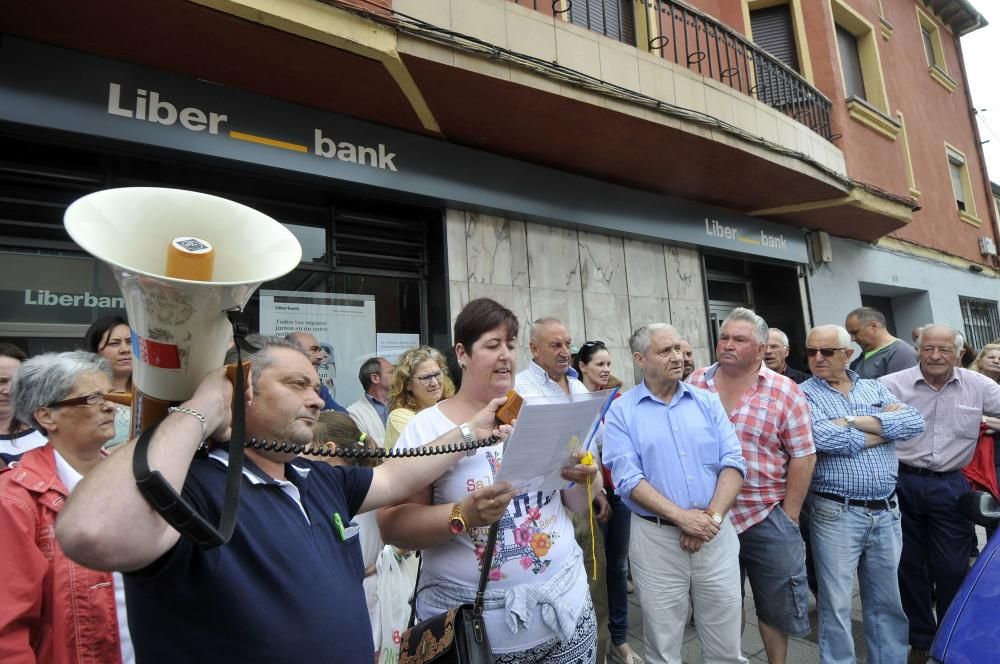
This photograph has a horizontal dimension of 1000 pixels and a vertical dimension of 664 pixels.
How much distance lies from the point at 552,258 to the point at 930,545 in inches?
187

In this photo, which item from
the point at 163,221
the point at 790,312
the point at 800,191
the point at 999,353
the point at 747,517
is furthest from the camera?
the point at 790,312

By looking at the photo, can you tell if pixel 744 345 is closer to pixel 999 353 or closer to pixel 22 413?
pixel 999 353

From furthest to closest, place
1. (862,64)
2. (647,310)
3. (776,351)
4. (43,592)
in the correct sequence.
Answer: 1. (862,64)
2. (647,310)
3. (776,351)
4. (43,592)

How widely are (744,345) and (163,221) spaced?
319 centimetres

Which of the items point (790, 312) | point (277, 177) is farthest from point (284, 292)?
point (790, 312)

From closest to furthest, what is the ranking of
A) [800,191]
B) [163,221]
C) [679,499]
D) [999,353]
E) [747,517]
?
[163,221] < [679,499] < [747,517] < [999,353] < [800,191]

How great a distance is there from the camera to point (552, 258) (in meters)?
7.25

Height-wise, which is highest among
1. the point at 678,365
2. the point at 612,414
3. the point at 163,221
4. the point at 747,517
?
the point at 163,221

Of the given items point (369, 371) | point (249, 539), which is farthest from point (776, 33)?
point (249, 539)

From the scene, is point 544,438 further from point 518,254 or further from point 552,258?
point 552,258

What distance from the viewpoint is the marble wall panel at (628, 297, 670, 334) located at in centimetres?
794

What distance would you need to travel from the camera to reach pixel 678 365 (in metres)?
3.17

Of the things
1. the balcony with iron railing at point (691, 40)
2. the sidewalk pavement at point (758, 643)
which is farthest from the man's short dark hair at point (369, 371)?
the balcony with iron railing at point (691, 40)

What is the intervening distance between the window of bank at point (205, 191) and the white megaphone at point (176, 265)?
406 cm
